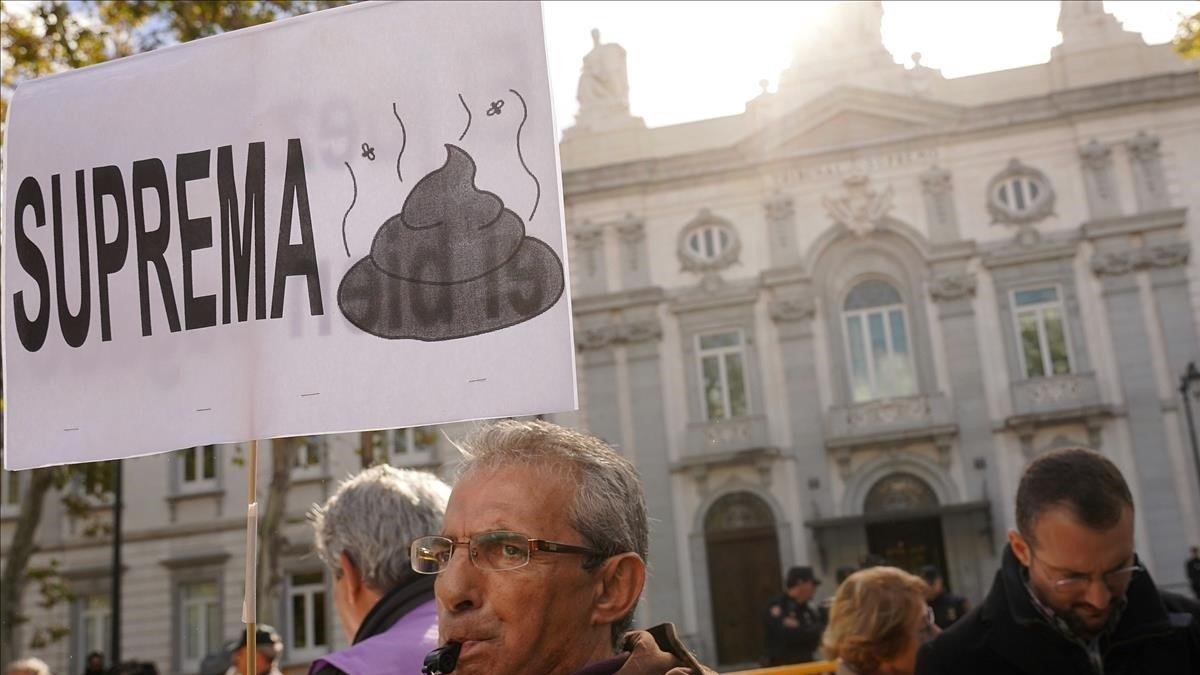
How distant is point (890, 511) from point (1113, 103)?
9436 millimetres

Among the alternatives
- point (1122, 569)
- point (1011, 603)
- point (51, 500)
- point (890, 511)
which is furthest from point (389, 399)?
point (51, 500)

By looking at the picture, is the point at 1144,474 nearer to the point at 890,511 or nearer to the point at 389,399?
the point at 890,511

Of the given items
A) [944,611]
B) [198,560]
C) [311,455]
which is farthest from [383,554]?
[198,560]

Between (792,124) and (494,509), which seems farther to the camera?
(792,124)

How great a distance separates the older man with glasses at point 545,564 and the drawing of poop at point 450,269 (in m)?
0.55

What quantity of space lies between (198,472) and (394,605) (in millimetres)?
26019

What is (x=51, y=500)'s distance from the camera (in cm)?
2752

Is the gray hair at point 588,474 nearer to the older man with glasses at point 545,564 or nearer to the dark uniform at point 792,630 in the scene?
the older man with glasses at point 545,564

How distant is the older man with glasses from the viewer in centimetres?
198

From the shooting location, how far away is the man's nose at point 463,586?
6.61 feet

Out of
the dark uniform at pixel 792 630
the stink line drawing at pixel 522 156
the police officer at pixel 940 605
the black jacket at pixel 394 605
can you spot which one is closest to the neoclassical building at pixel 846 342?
the dark uniform at pixel 792 630

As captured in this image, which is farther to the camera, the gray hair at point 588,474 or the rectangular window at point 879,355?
the rectangular window at point 879,355

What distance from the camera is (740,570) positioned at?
24438 mm

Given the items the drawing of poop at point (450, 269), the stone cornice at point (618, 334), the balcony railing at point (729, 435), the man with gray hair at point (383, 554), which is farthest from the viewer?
the stone cornice at point (618, 334)
